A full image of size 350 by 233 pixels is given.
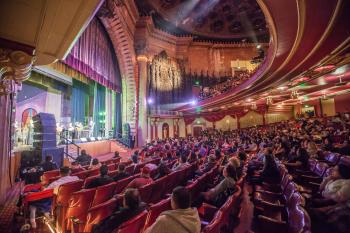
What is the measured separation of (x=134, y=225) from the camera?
1876 mm

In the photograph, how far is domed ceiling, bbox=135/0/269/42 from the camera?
762 inches

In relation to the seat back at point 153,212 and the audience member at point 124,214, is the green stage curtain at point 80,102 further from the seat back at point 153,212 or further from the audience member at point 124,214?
the seat back at point 153,212

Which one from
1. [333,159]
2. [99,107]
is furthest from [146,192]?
[99,107]

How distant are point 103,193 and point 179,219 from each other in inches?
74.7

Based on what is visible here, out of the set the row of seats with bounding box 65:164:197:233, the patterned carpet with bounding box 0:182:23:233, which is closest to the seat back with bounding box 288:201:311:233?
the row of seats with bounding box 65:164:197:233

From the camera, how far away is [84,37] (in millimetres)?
9266

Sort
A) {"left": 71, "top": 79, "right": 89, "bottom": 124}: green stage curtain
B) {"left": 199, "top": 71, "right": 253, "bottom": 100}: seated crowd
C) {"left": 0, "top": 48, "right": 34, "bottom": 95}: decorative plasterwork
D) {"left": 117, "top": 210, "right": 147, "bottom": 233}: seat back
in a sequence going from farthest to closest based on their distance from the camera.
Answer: {"left": 71, "top": 79, "right": 89, "bottom": 124}: green stage curtain < {"left": 199, "top": 71, "right": 253, "bottom": 100}: seated crowd < {"left": 0, "top": 48, "right": 34, "bottom": 95}: decorative plasterwork < {"left": 117, "top": 210, "right": 147, "bottom": 233}: seat back

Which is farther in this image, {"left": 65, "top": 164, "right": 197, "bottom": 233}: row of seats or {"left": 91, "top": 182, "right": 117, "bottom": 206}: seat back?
{"left": 91, "top": 182, "right": 117, "bottom": 206}: seat back

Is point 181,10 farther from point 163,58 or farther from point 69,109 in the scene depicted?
point 69,109

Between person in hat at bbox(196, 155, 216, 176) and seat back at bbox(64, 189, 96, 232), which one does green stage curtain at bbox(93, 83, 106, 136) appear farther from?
seat back at bbox(64, 189, 96, 232)

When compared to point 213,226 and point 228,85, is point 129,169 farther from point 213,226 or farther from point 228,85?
point 228,85

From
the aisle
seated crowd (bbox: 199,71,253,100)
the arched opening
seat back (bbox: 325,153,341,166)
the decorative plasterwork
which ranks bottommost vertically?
the aisle

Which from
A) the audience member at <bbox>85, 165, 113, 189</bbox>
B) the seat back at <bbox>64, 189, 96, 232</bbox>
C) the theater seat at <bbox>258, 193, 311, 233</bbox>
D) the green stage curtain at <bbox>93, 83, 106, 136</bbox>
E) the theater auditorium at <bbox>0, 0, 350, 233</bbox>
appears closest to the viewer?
the theater seat at <bbox>258, 193, 311, 233</bbox>

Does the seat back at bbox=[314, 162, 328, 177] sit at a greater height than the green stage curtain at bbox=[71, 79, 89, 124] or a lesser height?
lesser
